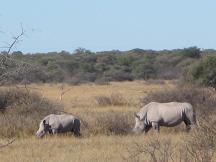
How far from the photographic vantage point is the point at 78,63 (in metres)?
78.4

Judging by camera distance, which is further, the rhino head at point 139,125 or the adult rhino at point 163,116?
the adult rhino at point 163,116

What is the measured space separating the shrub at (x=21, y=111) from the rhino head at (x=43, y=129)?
68 cm

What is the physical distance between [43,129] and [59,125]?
0.47m

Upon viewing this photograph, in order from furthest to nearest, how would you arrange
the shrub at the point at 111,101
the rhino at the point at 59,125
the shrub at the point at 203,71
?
the shrub at the point at 203,71 → the shrub at the point at 111,101 → the rhino at the point at 59,125

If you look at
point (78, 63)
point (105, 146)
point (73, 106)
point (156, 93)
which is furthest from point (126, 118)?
point (78, 63)

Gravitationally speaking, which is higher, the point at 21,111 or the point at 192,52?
the point at 192,52

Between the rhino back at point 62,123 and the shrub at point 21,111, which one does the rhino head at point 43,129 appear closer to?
the rhino back at point 62,123

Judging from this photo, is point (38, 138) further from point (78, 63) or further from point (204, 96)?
point (78, 63)

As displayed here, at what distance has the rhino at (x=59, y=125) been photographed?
61.4 ft

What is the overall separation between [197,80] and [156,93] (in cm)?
1032

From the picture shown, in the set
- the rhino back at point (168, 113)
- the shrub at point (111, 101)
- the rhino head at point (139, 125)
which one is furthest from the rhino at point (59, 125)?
the shrub at point (111, 101)

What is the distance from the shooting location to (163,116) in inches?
768

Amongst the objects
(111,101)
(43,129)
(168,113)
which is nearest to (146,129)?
(168,113)

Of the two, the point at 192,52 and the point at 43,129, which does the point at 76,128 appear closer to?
the point at 43,129
